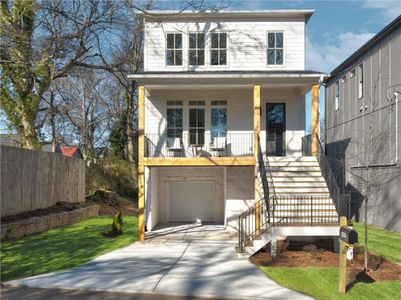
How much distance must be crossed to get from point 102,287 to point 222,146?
10.0m

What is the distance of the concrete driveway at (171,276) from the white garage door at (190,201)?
6.66 meters

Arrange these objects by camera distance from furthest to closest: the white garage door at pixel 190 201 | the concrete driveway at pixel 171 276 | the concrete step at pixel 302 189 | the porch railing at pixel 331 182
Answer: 1. the white garage door at pixel 190 201
2. the concrete step at pixel 302 189
3. the porch railing at pixel 331 182
4. the concrete driveway at pixel 171 276

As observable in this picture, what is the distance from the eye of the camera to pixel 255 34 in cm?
1717

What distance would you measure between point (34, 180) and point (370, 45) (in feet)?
51.6

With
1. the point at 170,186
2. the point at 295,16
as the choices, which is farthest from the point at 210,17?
the point at 170,186

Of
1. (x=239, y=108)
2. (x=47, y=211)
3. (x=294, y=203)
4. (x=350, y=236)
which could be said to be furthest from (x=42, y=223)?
(x=350, y=236)

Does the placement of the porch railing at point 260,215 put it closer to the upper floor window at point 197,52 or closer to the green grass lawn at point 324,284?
the green grass lawn at point 324,284

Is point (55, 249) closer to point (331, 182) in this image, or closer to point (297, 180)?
point (297, 180)

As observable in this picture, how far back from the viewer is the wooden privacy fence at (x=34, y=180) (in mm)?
13781

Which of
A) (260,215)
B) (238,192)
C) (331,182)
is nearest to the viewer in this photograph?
(331,182)

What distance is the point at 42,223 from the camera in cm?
1490

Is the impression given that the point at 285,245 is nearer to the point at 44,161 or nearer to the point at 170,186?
the point at 170,186

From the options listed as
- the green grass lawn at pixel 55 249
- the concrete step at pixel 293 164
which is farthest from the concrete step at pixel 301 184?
the green grass lawn at pixel 55 249

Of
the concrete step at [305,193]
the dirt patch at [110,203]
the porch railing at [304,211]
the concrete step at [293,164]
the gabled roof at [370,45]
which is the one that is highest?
the gabled roof at [370,45]
